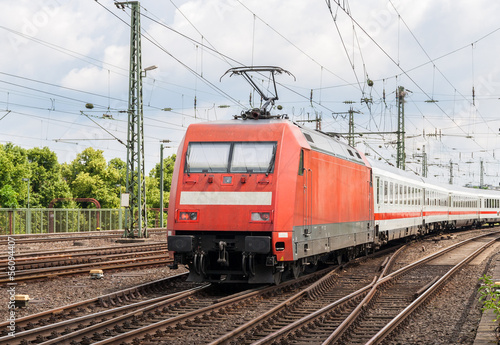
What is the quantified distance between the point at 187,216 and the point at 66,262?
754 cm

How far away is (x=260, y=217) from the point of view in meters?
12.8

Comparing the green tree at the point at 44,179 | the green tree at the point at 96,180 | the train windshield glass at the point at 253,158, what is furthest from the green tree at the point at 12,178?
the train windshield glass at the point at 253,158

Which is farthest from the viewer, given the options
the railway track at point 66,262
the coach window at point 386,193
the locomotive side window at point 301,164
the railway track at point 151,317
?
the coach window at point 386,193

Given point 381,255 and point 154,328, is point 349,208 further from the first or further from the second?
point 154,328

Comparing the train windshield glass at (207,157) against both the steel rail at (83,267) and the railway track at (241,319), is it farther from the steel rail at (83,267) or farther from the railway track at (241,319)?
the steel rail at (83,267)

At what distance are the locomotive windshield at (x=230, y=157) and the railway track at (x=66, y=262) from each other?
5.15 meters

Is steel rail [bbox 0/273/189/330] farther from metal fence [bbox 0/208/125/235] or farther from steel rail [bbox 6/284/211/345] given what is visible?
metal fence [bbox 0/208/125/235]

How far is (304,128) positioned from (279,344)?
6.88 metres

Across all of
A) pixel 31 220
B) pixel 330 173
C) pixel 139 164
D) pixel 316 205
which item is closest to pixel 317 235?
pixel 316 205

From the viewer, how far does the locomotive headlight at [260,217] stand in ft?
41.7

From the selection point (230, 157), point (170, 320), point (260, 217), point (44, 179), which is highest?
point (44, 179)

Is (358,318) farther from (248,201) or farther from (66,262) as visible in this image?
(66,262)

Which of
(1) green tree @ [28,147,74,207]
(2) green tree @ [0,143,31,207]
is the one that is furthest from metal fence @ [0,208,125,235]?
(1) green tree @ [28,147,74,207]

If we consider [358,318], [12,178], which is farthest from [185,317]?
[12,178]
